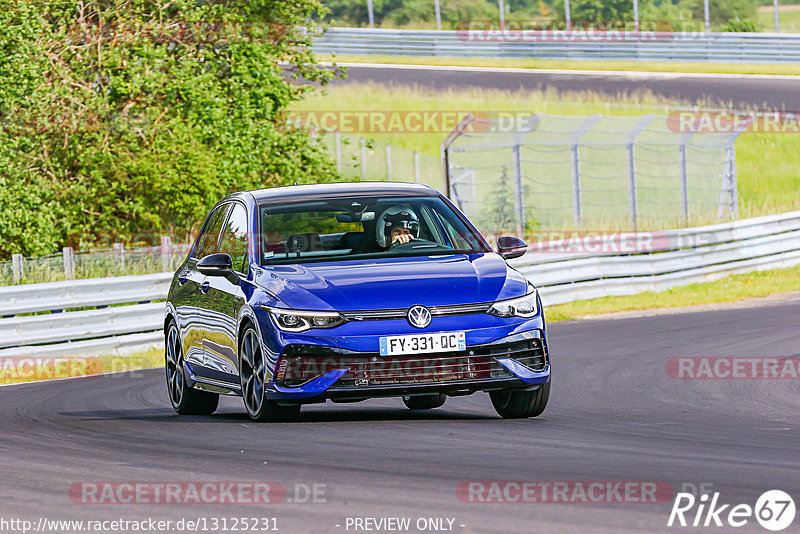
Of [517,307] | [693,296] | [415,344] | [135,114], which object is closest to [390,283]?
[415,344]

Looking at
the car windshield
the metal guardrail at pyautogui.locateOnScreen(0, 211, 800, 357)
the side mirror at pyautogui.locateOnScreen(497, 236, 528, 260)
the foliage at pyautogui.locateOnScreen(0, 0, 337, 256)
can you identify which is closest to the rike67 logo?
the side mirror at pyautogui.locateOnScreen(497, 236, 528, 260)

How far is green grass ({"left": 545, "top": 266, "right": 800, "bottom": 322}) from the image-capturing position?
22.9 m

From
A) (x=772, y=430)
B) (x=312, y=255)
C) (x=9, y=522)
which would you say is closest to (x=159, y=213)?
(x=312, y=255)

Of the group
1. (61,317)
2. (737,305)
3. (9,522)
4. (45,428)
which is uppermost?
(9,522)

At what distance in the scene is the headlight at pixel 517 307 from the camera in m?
9.55

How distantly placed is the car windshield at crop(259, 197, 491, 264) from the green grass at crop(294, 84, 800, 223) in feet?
95.5

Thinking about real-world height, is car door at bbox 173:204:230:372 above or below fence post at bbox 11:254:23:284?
above

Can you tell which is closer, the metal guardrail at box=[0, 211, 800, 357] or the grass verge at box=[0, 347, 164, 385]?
the grass verge at box=[0, 347, 164, 385]

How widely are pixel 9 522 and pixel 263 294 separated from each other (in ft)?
10.8

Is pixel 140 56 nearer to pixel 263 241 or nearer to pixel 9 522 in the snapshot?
pixel 263 241

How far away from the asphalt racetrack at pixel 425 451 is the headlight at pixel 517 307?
2.32ft

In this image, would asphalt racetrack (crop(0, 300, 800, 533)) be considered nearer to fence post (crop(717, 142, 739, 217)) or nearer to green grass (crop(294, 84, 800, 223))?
fence post (crop(717, 142, 739, 217))

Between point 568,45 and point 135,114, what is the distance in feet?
84.9

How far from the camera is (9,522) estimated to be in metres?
6.73
